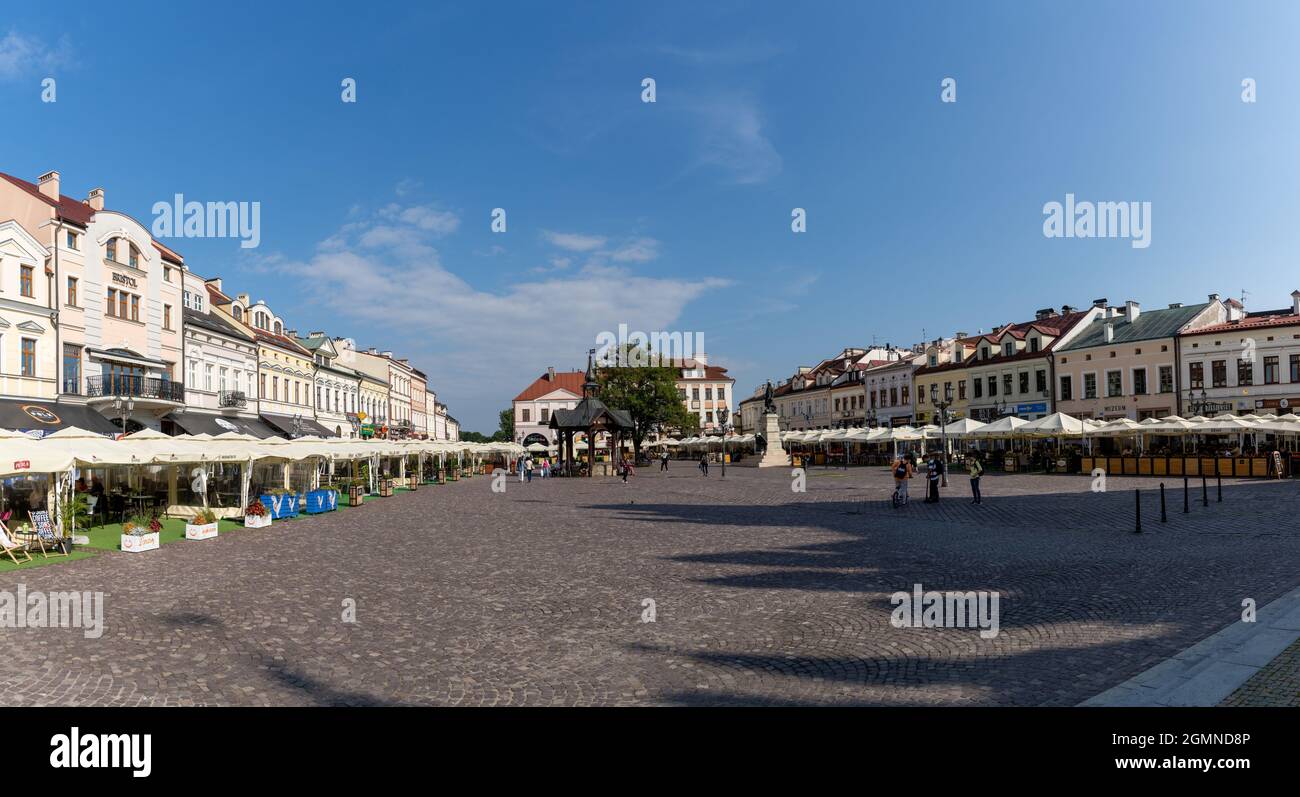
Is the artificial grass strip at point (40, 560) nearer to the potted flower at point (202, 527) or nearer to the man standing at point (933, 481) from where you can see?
the potted flower at point (202, 527)

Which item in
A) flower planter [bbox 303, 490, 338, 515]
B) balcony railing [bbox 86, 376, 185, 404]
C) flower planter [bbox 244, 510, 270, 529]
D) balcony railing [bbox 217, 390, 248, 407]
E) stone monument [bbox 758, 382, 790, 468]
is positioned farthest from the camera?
stone monument [bbox 758, 382, 790, 468]

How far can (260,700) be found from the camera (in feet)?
20.5

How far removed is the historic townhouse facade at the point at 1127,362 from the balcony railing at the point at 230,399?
54.4 metres

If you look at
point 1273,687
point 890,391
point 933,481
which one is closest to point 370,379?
point 890,391

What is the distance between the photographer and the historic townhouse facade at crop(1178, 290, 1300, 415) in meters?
41.9

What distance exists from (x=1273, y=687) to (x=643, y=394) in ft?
228

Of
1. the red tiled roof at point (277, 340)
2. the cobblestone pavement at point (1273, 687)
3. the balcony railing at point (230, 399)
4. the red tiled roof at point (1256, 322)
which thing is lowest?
the cobblestone pavement at point (1273, 687)

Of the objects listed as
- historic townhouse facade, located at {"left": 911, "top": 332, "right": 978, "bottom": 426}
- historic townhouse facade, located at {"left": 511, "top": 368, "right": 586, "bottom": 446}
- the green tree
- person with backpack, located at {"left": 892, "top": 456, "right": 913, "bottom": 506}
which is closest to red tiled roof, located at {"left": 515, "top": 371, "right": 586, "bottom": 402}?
historic townhouse facade, located at {"left": 511, "top": 368, "right": 586, "bottom": 446}

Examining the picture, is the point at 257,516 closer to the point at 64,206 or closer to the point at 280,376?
the point at 64,206

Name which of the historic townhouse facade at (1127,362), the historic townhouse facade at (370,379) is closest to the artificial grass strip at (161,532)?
the historic townhouse facade at (370,379)

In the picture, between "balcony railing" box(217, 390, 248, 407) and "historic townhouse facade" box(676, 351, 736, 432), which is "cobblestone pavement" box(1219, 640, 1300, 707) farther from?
"historic townhouse facade" box(676, 351, 736, 432)

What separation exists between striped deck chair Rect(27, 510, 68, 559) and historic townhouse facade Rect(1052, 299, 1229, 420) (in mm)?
55144

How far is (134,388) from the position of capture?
3228cm

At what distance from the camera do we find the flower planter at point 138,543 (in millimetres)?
16047
